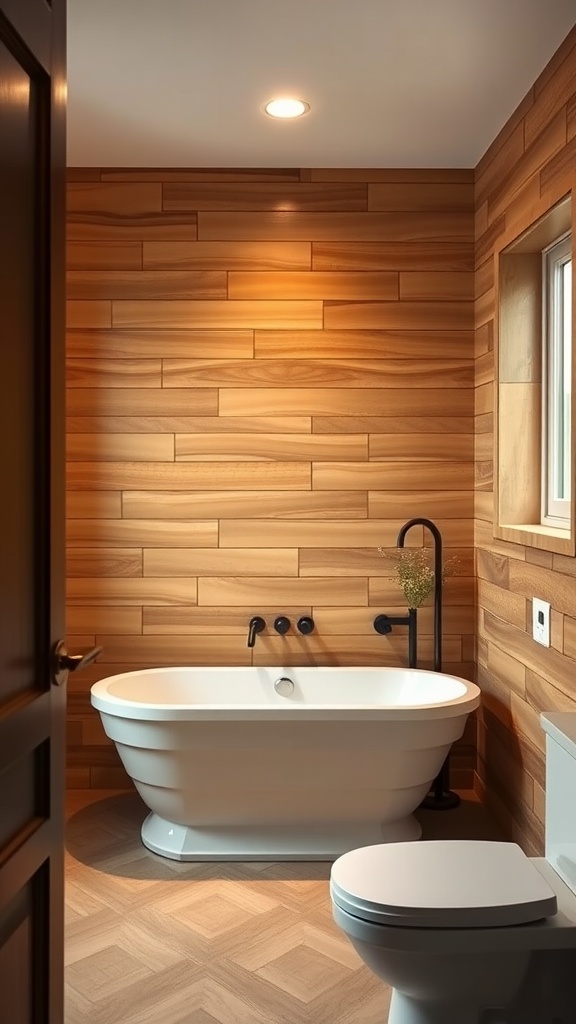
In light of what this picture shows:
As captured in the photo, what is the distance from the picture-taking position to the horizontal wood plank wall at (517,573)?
2758 mm

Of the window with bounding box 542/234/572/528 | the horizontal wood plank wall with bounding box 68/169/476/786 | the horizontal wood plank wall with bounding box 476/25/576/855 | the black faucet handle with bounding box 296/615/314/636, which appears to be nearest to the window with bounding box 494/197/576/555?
the window with bounding box 542/234/572/528

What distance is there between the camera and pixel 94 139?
354 centimetres

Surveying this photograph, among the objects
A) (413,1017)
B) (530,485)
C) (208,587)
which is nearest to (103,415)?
(208,587)

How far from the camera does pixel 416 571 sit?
12.3 ft

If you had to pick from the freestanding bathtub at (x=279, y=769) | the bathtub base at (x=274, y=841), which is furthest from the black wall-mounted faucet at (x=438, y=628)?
the bathtub base at (x=274, y=841)

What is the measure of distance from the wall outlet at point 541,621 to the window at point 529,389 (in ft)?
1.31

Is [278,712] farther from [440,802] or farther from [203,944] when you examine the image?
[440,802]

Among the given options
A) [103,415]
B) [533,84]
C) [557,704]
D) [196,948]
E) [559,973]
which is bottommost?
[196,948]

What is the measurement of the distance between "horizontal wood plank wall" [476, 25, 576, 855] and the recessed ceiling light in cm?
79

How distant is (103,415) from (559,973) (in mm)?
2837

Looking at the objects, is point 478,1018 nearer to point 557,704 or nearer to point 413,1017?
point 413,1017

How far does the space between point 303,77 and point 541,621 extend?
6.61 ft

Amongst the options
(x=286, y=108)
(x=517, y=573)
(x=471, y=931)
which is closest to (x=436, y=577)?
(x=517, y=573)

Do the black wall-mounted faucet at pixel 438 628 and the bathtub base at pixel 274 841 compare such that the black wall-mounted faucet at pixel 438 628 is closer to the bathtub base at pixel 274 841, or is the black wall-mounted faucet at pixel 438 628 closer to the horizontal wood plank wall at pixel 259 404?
the horizontal wood plank wall at pixel 259 404
